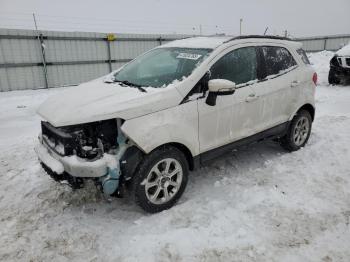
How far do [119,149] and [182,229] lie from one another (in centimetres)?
103

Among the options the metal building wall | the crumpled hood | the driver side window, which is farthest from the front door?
the metal building wall

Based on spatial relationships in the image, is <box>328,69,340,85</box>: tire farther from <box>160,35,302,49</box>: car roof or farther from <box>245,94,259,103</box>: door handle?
<box>245,94,259,103</box>: door handle

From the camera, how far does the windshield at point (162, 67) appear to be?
3799 mm

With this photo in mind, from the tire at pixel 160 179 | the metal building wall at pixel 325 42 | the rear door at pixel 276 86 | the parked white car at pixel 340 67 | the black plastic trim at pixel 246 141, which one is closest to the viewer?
the tire at pixel 160 179

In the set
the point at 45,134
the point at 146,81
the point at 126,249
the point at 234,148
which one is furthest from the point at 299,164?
the point at 45,134

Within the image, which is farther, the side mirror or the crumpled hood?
the side mirror

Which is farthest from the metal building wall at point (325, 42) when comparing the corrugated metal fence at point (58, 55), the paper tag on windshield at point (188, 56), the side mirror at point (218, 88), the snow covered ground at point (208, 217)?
the side mirror at point (218, 88)

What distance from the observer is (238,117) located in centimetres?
410

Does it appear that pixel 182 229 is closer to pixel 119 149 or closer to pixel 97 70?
pixel 119 149

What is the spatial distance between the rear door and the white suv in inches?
0.6

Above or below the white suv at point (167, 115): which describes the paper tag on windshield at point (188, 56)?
above

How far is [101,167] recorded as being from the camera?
3.08 m

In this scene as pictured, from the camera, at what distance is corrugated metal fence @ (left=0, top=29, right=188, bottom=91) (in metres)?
11.1

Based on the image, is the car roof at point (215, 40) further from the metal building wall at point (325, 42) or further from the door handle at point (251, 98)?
the metal building wall at point (325, 42)
